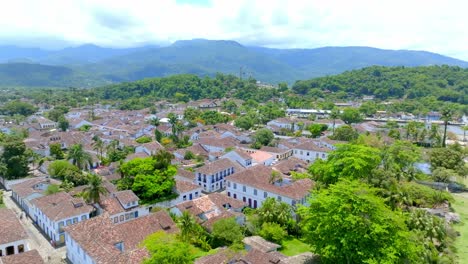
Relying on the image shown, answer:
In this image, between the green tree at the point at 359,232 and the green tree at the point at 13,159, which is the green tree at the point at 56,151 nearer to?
the green tree at the point at 13,159

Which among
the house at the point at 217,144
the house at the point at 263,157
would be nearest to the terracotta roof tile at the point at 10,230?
the house at the point at 263,157

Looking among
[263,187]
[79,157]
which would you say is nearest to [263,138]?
[263,187]

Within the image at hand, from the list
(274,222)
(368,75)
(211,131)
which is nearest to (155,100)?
(211,131)

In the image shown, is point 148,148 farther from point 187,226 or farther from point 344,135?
point 344,135

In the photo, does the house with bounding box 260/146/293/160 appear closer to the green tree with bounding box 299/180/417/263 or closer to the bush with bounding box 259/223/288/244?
the bush with bounding box 259/223/288/244

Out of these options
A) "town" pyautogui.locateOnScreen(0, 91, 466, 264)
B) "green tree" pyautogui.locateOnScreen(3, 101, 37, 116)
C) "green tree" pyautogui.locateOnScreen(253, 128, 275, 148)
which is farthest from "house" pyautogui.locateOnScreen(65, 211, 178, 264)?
"green tree" pyautogui.locateOnScreen(3, 101, 37, 116)
